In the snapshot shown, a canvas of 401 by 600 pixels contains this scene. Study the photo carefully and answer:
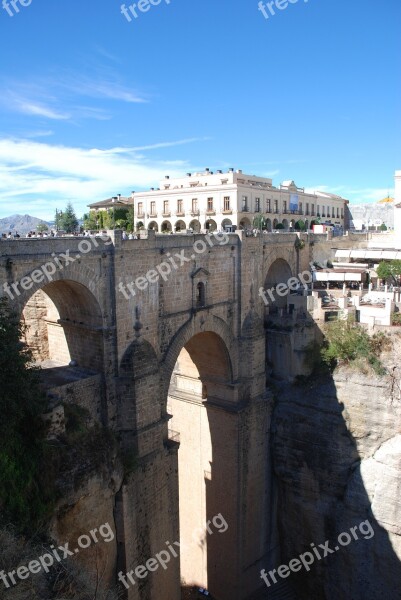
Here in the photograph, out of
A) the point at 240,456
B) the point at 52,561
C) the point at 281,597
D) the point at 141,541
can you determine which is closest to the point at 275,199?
the point at 240,456

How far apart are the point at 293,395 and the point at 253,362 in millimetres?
2693

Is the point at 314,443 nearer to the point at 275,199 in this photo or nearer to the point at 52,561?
the point at 52,561

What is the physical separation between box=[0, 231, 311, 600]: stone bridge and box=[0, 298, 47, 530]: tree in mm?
1333

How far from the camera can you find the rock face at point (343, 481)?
760 inches

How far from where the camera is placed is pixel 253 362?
67.1 ft

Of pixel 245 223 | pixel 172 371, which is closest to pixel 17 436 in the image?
pixel 172 371

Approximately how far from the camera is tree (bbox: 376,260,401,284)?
25847 millimetres

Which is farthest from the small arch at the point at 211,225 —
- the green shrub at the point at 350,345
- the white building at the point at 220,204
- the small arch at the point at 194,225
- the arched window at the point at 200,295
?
the arched window at the point at 200,295

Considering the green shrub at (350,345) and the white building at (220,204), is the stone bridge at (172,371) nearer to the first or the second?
the green shrub at (350,345)

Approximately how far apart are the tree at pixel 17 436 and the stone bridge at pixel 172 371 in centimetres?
133

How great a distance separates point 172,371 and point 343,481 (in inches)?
341

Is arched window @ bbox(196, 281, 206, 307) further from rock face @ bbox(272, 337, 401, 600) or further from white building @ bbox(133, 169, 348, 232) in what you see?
white building @ bbox(133, 169, 348, 232)

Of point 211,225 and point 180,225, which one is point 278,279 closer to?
point 211,225

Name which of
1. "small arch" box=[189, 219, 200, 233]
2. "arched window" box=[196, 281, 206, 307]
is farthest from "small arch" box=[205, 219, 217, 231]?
"arched window" box=[196, 281, 206, 307]
